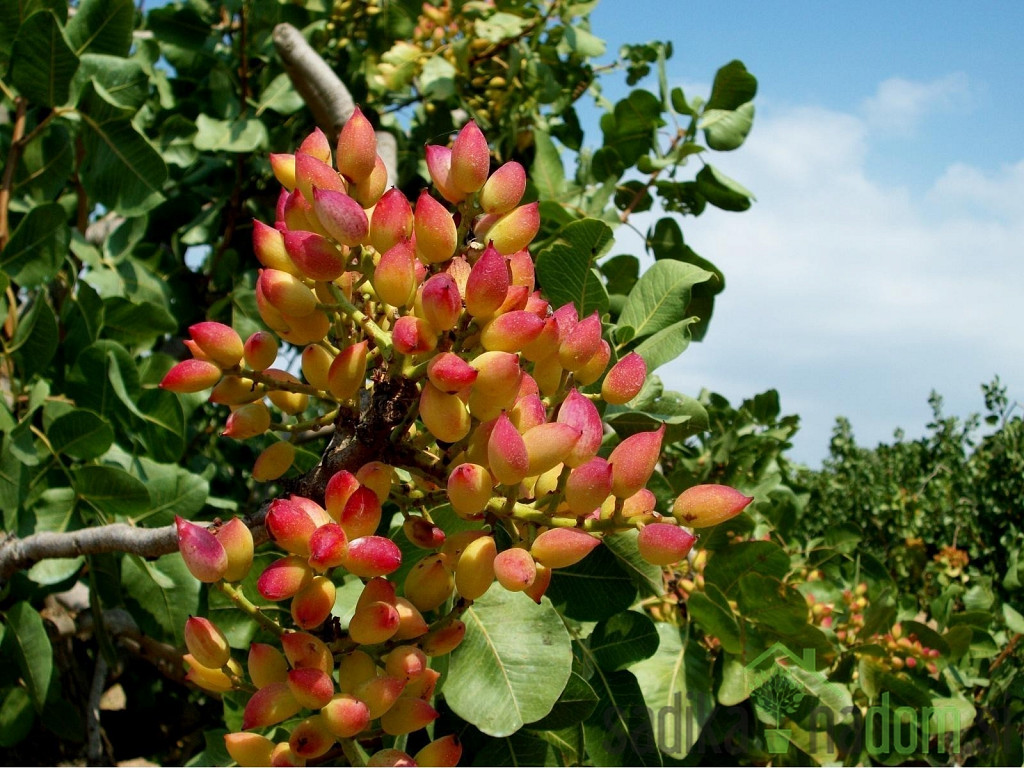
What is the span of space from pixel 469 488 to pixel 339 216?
7.5 inches

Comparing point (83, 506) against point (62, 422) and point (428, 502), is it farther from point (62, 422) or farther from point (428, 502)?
point (428, 502)

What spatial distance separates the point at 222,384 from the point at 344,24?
1.59m

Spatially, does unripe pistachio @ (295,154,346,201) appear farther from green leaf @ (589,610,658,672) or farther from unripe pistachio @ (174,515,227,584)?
green leaf @ (589,610,658,672)

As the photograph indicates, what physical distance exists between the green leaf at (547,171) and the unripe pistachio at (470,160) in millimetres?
705

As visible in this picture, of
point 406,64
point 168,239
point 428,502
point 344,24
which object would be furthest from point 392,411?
point 344,24

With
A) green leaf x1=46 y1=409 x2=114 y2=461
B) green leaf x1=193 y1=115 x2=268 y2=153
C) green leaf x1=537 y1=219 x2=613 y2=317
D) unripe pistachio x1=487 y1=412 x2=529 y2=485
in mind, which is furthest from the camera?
green leaf x1=193 y1=115 x2=268 y2=153

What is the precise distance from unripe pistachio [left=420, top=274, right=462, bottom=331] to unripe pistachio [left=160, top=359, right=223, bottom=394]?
0.17 meters

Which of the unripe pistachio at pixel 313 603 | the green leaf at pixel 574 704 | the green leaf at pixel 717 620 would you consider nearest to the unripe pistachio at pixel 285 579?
the unripe pistachio at pixel 313 603

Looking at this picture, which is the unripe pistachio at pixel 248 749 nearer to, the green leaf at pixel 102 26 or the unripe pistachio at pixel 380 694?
the unripe pistachio at pixel 380 694

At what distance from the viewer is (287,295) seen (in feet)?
1.82

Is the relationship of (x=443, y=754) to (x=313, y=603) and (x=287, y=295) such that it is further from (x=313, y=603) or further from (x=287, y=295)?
(x=287, y=295)

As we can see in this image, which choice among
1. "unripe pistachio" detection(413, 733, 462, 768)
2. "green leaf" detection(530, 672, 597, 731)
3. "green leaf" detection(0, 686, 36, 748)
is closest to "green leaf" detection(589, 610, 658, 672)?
"green leaf" detection(530, 672, 597, 731)

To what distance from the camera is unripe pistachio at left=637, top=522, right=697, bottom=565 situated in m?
0.51

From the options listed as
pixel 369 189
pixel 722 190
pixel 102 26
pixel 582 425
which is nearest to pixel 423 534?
pixel 582 425
